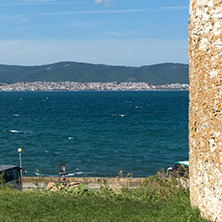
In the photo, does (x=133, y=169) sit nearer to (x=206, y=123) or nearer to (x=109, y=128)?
(x=206, y=123)

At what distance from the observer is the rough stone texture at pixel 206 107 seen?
6816mm

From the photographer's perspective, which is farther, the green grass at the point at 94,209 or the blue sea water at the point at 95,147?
the blue sea water at the point at 95,147

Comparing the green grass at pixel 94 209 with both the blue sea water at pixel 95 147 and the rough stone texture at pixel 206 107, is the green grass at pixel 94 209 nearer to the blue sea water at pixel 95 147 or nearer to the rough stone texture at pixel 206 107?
the rough stone texture at pixel 206 107

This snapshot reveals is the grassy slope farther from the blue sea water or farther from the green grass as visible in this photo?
the blue sea water

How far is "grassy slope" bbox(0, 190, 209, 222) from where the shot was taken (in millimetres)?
7391

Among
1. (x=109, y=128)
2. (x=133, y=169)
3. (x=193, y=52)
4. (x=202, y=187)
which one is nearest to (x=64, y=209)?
(x=202, y=187)

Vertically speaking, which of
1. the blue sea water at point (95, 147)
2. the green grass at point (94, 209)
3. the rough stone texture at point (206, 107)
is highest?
the rough stone texture at point (206, 107)

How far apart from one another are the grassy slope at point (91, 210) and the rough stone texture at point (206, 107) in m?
0.54

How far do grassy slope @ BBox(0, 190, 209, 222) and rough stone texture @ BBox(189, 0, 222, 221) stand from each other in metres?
0.54

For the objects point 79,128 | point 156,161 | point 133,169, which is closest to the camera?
point 133,169

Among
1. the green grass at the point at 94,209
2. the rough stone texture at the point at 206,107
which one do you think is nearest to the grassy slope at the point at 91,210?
the green grass at the point at 94,209

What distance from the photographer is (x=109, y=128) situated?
70.1 m

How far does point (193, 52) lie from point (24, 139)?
50.5 m

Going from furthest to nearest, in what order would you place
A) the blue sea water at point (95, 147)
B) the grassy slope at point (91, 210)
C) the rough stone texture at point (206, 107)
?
the blue sea water at point (95, 147) < the grassy slope at point (91, 210) < the rough stone texture at point (206, 107)
